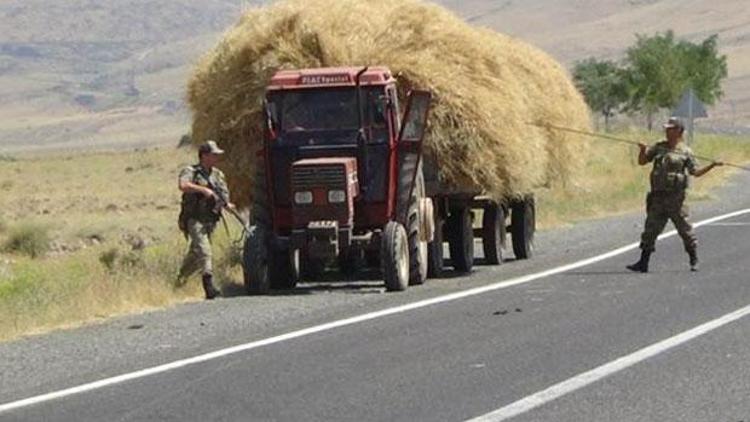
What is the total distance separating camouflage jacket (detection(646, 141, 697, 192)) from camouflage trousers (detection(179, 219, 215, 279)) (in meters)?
5.21

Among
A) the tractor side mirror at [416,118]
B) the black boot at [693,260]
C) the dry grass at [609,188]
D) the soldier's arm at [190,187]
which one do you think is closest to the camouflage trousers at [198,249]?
the soldier's arm at [190,187]

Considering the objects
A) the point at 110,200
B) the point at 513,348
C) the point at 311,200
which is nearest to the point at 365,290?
the point at 311,200

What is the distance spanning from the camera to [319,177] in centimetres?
2023

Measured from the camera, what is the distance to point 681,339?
14.4 m

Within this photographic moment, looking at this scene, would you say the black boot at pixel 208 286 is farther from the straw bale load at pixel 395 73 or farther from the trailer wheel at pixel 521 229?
the trailer wheel at pixel 521 229

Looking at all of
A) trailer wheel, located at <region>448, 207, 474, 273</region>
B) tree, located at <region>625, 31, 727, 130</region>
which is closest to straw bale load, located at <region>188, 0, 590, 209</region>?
trailer wheel, located at <region>448, 207, 474, 273</region>

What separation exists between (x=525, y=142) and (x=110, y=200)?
4960cm

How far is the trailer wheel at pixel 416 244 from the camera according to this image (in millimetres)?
20797

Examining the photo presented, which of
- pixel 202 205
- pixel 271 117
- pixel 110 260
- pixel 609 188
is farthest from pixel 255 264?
pixel 609 188

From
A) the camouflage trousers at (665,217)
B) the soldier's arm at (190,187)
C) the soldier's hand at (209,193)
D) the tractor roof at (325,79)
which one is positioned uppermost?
the tractor roof at (325,79)

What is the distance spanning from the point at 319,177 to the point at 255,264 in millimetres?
1193

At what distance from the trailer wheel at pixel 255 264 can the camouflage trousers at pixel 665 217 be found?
14.4 feet

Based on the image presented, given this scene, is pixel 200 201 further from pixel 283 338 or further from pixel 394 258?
pixel 283 338

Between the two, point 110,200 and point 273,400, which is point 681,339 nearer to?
point 273,400
